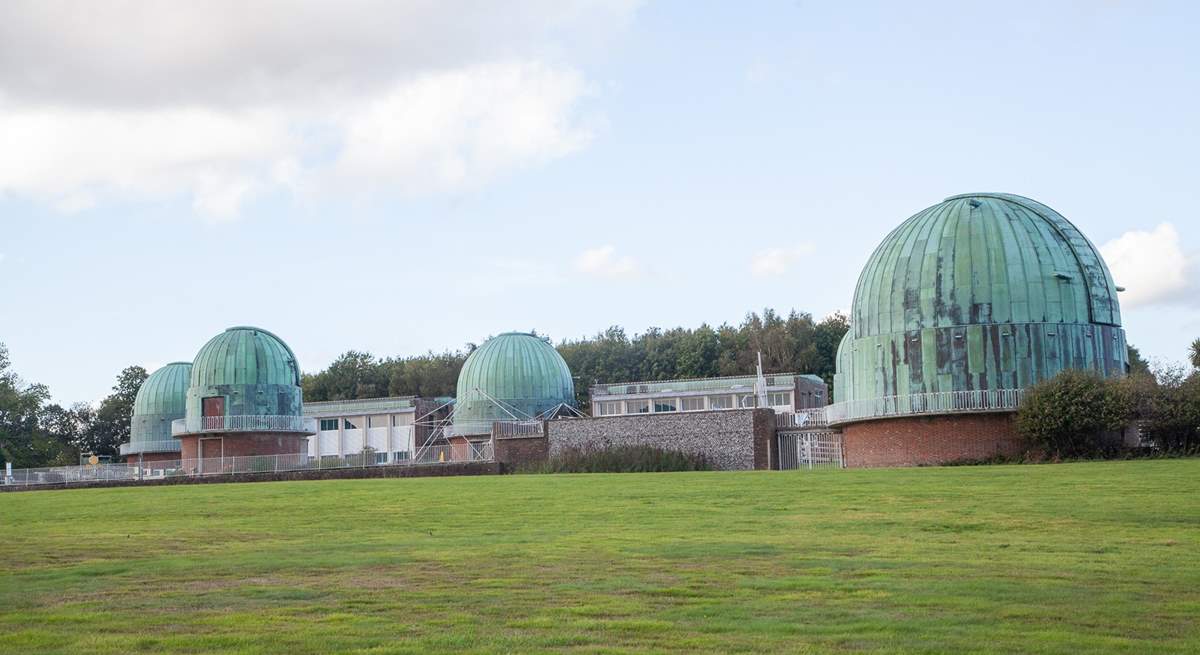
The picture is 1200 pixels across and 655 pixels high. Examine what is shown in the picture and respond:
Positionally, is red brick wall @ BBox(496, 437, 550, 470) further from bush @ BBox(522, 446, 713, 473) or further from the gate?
the gate

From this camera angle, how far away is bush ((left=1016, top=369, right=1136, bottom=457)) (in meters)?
37.5

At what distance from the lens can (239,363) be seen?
63906mm

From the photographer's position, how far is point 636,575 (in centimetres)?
1313

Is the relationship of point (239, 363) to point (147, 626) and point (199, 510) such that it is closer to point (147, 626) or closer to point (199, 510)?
point (199, 510)

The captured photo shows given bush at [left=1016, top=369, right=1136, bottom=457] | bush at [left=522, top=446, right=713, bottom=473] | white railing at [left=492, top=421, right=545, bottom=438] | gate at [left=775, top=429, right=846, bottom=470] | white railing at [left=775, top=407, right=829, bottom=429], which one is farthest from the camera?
white railing at [left=492, top=421, right=545, bottom=438]

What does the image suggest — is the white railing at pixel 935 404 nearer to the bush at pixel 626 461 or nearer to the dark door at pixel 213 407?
the bush at pixel 626 461

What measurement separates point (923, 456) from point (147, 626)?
114ft

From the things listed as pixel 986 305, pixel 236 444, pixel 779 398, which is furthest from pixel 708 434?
pixel 779 398

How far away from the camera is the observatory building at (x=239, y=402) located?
2493 inches

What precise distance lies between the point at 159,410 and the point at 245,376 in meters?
12.7

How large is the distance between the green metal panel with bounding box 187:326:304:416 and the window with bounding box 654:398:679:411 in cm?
2436

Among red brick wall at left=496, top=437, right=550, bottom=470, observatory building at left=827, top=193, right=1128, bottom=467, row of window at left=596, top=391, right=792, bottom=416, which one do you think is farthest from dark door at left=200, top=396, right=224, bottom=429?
observatory building at left=827, top=193, right=1128, bottom=467

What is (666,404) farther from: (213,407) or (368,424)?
(213,407)

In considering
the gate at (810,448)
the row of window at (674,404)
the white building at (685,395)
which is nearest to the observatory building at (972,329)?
the gate at (810,448)
